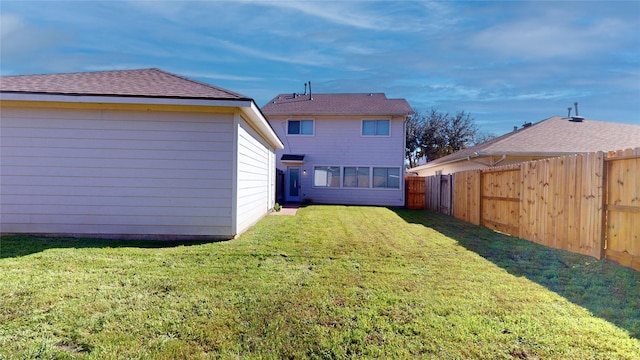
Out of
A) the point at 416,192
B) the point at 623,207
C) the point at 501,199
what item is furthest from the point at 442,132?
the point at 623,207

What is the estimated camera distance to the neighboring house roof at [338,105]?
1603 centimetres

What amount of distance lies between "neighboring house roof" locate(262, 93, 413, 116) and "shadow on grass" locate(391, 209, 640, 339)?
1060 centimetres

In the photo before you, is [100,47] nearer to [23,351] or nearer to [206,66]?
[206,66]

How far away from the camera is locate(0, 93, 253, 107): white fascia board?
19.5 ft

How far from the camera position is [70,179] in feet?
20.6

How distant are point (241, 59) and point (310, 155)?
6.24m

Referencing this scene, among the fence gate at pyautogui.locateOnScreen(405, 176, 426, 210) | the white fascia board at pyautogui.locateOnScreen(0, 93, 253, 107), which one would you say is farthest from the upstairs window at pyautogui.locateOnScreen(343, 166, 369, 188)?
the white fascia board at pyautogui.locateOnScreen(0, 93, 253, 107)

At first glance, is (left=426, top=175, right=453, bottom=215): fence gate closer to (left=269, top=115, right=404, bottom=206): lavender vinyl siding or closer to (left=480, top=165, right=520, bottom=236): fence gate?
(left=269, top=115, right=404, bottom=206): lavender vinyl siding

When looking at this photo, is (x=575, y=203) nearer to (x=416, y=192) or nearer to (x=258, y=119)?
(x=258, y=119)

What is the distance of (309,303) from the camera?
3123 millimetres

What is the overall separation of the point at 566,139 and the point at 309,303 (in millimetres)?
14388

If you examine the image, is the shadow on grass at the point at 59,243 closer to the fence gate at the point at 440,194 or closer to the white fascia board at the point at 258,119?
the white fascia board at the point at 258,119

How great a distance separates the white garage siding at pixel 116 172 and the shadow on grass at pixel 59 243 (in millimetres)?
292

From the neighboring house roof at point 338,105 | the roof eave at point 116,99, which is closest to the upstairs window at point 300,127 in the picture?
the neighboring house roof at point 338,105
